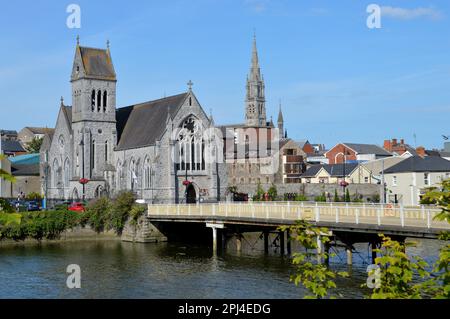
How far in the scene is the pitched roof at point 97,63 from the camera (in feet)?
258

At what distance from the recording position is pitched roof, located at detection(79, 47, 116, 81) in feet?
258

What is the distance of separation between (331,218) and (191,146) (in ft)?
122

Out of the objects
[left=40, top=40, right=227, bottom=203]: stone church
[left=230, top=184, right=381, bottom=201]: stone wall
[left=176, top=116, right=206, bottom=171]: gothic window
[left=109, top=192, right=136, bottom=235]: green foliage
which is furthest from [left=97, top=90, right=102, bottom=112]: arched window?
[left=230, top=184, right=381, bottom=201]: stone wall

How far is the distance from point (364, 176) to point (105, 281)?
6886 cm

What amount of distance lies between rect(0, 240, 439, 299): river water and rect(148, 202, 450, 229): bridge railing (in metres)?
2.79

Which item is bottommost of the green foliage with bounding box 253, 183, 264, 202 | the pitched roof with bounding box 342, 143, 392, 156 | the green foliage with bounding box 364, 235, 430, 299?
the green foliage with bounding box 364, 235, 430, 299

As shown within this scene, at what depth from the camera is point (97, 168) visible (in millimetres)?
78562

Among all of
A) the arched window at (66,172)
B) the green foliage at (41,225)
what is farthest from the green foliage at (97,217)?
the arched window at (66,172)

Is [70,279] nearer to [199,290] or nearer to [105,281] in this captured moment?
[105,281]

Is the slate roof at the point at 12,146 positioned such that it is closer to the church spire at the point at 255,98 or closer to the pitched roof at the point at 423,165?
the church spire at the point at 255,98

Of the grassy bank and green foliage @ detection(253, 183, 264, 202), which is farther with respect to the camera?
green foliage @ detection(253, 183, 264, 202)

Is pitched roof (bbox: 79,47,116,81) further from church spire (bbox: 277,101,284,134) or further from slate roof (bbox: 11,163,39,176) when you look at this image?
church spire (bbox: 277,101,284,134)
